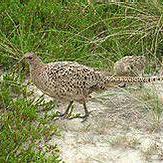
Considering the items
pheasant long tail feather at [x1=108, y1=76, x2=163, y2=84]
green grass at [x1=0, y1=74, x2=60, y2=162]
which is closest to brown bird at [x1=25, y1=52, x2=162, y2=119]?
pheasant long tail feather at [x1=108, y1=76, x2=163, y2=84]

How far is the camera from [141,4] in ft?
25.1

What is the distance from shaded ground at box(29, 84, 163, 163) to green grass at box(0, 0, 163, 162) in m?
0.42

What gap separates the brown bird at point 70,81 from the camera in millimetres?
5805

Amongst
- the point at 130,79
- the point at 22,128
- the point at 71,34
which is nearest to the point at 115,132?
the point at 130,79

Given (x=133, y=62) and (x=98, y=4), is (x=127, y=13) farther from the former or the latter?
(x=133, y=62)

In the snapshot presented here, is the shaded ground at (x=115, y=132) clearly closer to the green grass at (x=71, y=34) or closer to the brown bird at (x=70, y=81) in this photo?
the brown bird at (x=70, y=81)

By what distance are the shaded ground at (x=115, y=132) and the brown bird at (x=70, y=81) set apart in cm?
25

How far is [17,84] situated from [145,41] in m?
1.82

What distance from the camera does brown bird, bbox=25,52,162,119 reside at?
19.0 feet

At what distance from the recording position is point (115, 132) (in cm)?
589

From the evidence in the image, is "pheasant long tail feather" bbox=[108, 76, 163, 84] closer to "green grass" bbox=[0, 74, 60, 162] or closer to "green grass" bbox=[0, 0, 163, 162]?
"green grass" bbox=[0, 0, 163, 162]

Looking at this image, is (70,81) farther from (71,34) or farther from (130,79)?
(71,34)

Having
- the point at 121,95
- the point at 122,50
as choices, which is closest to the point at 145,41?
the point at 122,50

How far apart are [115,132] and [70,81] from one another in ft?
2.12
